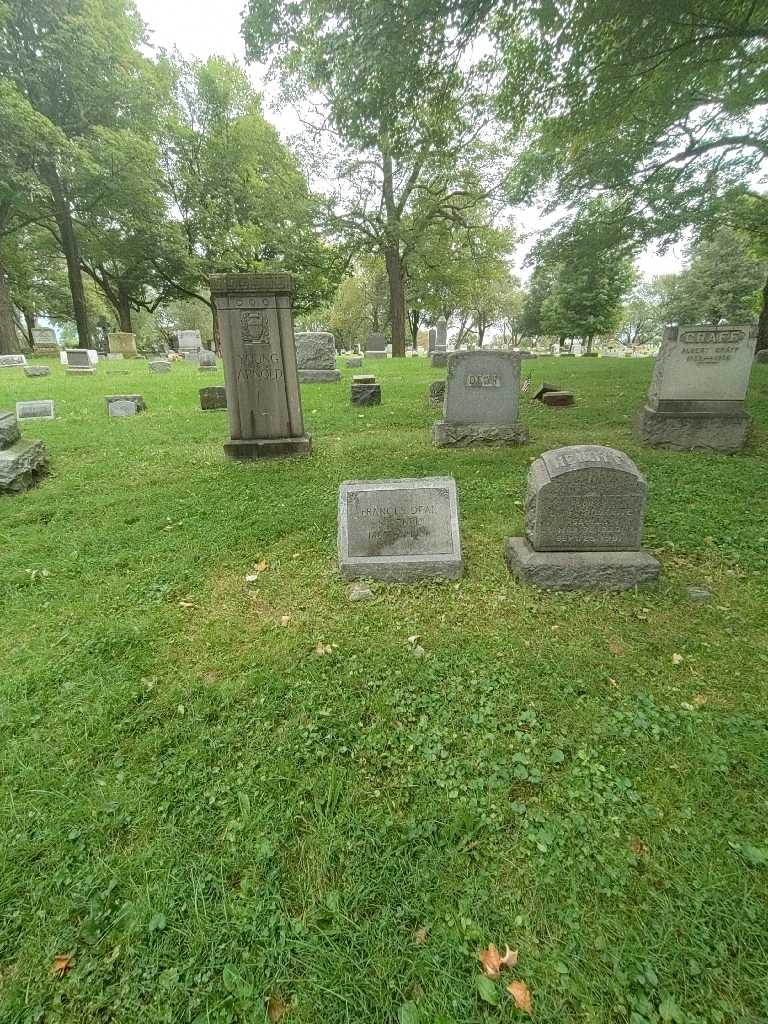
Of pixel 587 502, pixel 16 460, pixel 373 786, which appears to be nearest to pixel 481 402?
pixel 587 502

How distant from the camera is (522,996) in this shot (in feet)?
4.41

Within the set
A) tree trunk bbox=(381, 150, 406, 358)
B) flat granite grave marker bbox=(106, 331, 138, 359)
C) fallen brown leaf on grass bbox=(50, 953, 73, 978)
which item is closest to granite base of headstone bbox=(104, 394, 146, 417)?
fallen brown leaf on grass bbox=(50, 953, 73, 978)

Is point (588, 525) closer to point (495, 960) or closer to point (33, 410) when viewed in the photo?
point (495, 960)

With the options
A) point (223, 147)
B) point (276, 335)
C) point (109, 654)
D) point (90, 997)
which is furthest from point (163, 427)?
point (223, 147)

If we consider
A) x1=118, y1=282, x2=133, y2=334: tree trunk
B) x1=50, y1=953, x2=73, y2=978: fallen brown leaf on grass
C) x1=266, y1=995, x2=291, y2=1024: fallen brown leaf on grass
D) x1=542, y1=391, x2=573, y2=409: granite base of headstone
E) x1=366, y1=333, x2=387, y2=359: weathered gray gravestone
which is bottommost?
x1=266, y1=995, x2=291, y2=1024: fallen brown leaf on grass

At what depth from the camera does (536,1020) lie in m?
1.30

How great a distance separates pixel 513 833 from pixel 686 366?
6.43 m

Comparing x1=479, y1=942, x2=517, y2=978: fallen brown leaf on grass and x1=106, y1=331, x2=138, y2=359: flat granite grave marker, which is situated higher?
x1=106, y1=331, x2=138, y2=359: flat granite grave marker

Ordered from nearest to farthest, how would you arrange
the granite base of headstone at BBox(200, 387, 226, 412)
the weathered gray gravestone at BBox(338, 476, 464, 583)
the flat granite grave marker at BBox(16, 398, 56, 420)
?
the weathered gray gravestone at BBox(338, 476, 464, 583)
the flat granite grave marker at BBox(16, 398, 56, 420)
the granite base of headstone at BBox(200, 387, 226, 412)

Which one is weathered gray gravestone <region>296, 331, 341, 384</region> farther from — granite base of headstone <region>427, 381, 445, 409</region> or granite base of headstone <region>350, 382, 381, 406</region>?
granite base of headstone <region>427, 381, 445, 409</region>

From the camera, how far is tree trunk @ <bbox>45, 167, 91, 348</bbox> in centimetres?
1920

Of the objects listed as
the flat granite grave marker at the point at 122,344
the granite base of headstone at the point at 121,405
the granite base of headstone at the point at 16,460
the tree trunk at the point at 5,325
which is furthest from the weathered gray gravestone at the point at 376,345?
the granite base of headstone at the point at 16,460

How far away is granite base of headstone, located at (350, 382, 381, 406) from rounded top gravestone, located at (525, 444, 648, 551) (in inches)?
259

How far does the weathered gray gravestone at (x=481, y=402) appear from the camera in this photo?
6406 mm
